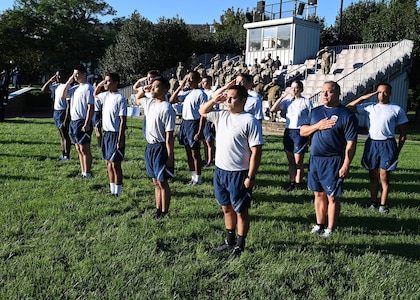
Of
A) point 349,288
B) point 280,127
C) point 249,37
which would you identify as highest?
point 249,37

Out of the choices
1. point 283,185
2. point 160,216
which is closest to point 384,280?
point 160,216

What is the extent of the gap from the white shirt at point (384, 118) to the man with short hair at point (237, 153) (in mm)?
2372

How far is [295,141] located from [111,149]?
303 centimetres

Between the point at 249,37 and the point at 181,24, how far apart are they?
633 cm

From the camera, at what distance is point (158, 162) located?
16.1ft

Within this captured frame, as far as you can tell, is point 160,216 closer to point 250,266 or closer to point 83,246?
point 83,246

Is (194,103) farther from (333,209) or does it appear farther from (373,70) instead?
(373,70)

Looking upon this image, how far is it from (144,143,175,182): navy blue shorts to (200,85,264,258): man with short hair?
1.03 metres

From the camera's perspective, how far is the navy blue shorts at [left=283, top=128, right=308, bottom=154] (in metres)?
6.63

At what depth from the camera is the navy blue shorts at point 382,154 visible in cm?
548

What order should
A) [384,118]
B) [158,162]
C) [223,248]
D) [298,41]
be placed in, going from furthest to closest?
[298,41] < [384,118] < [158,162] < [223,248]

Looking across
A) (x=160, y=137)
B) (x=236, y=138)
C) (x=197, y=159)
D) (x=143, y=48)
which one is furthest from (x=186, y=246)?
(x=143, y=48)

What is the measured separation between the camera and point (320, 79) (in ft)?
68.5

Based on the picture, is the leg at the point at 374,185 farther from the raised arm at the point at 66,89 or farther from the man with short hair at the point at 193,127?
the raised arm at the point at 66,89
